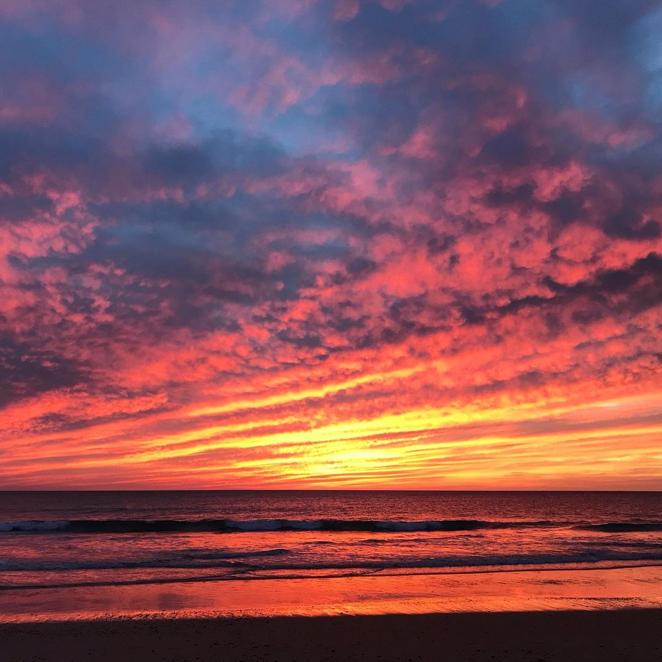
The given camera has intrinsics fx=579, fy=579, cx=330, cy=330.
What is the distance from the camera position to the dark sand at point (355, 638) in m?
11.1

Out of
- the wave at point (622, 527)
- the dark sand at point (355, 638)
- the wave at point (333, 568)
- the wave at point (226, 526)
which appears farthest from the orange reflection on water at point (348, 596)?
the wave at point (622, 527)

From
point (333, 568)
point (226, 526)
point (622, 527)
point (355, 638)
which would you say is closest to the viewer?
point (355, 638)

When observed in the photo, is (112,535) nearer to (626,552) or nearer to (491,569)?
(491,569)

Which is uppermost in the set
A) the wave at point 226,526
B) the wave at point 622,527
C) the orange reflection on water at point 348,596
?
the wave at point 226,526

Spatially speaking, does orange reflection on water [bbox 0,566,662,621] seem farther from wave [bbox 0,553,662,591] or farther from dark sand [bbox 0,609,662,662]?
wave [bbox 0,553,662,591]

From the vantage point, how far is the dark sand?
438 inches

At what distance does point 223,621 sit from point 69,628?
3.34 m

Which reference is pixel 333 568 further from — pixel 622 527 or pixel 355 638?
pixel 622 527

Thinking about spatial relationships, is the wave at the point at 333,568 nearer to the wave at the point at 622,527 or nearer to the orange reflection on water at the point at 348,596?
the orange reflection on water at the point at 348,596

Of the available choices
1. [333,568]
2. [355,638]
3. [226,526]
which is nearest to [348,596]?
[355,638]

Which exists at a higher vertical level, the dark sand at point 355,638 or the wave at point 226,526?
the wave at point 226,526

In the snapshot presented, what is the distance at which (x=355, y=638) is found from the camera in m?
12.1

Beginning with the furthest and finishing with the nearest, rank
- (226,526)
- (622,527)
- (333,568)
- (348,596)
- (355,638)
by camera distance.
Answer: (226,526)
(622,527)
(333,568)
(348,596)
(355,638)

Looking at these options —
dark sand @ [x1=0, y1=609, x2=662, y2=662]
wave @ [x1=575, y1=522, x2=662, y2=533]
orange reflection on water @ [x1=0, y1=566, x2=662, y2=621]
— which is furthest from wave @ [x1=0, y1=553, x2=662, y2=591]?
wave @ [x1=575, y1=522, x2=662, y2=533]
